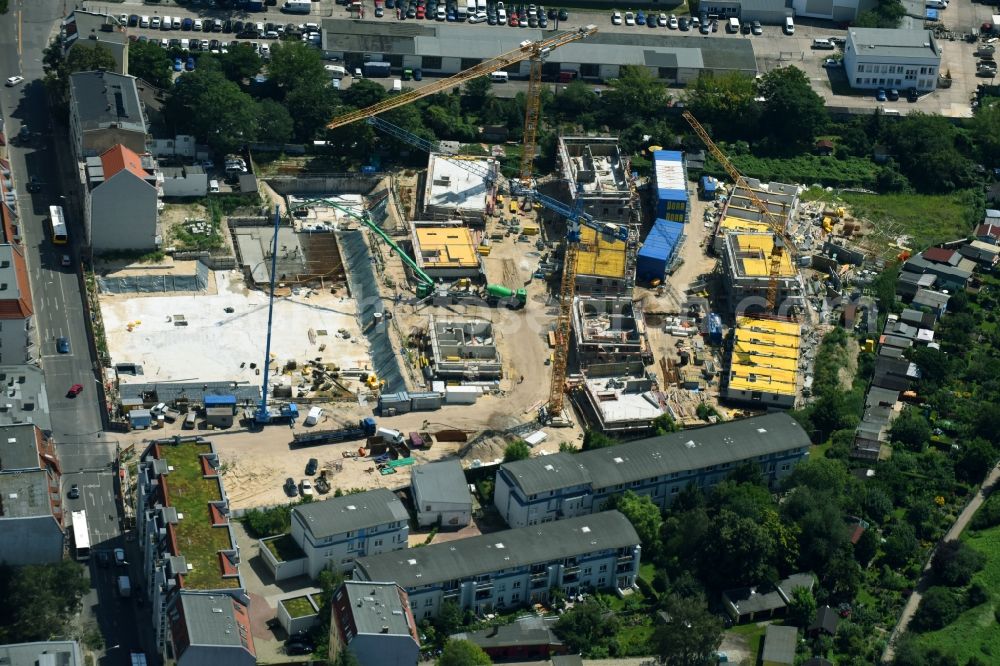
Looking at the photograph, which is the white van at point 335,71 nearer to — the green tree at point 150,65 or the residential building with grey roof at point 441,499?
the green tree at point 150,65

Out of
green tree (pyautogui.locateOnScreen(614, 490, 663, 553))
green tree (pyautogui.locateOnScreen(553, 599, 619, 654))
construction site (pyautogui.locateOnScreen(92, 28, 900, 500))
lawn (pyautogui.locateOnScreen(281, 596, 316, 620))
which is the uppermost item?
construction site (pyautogui.locateOnScreen(92, 28, 900, 500))

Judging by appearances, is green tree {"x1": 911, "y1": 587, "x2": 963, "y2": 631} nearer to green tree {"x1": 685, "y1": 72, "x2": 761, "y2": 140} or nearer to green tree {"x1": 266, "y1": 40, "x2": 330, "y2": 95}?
green tree {"x1": 685, "y1": 72, "x2": 761, "y2": 140}

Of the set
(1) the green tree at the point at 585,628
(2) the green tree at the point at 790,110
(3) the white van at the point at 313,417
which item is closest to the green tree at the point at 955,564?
(1) the green tree at the point at 585,628

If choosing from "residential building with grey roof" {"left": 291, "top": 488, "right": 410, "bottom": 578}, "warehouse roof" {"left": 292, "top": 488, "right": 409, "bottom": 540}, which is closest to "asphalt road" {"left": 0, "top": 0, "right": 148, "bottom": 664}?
"residential building with grey roof" {"left": 291, "top": 488, "right": 410, "bottom": 578}

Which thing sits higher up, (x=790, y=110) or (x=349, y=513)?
(x=790, y=110)

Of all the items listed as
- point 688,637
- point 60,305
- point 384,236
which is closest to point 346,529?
point 688,637

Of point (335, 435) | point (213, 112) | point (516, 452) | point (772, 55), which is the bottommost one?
point (516, 452)

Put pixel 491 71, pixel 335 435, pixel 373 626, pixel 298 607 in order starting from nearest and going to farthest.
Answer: pixel 373 626 → pixel 298 607 → pixel 335 435 → pixel 491 71

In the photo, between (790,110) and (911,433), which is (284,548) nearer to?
(911,433)
